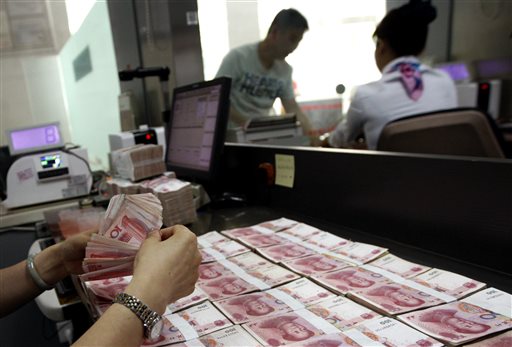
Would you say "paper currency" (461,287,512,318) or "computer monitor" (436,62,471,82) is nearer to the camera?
"paper currency" (461,287,512,318)

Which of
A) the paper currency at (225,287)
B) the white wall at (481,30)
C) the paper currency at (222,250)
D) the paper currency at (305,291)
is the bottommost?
the paper currency at (222,250)

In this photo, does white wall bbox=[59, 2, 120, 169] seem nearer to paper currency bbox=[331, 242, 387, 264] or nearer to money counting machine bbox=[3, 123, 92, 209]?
money counting machine bbox=[3, 123, 92, 209]

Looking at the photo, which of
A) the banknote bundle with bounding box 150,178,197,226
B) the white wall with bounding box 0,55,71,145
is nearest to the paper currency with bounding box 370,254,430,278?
the banknote bundle with bounding box 150,178,197,226

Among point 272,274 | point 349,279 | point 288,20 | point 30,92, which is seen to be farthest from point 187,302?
point 30,92

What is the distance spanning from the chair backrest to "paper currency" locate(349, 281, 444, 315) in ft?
2.36

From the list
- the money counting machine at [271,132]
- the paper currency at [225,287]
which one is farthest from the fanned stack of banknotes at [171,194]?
the money counting machine at [271,132]

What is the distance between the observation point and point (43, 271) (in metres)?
0.82

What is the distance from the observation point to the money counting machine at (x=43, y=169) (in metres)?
1.59

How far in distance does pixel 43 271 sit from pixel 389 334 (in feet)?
2.33

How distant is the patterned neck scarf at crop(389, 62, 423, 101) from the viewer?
1649mm

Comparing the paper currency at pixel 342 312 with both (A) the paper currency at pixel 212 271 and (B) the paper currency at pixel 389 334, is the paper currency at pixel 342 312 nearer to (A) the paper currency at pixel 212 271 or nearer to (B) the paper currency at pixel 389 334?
(B) the paper currency at pixel 389 334

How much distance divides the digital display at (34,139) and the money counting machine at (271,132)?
797 mm

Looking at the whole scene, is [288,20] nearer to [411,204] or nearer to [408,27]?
[408,27]

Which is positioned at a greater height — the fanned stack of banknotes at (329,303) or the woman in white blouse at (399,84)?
the woman in white blouse at (399,84)
